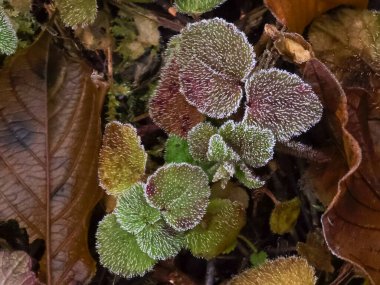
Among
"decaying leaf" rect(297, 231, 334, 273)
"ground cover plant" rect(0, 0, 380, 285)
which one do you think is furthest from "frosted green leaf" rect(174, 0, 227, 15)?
"decaying leaf" rect(297, 231, 334, 273)

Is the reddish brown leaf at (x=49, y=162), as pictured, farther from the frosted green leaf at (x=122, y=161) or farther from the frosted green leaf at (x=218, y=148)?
the frosted green leaf at (x=218, y=148)

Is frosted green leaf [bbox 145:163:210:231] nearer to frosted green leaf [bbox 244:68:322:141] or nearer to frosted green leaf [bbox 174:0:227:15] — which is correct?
frosted green leaf [bbox 244:68:322:141]

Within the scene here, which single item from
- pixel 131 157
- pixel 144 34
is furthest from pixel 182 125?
pixel 144 34

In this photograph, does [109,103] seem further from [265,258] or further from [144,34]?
[265,258]

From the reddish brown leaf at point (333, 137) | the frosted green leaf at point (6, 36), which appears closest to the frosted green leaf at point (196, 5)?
the reddish brown leaf at point (333, 137)

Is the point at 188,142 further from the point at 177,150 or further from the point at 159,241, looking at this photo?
the point at 159,241
